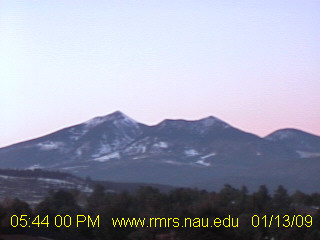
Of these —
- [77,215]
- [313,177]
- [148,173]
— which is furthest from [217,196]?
[148,173]

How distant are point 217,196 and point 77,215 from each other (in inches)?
583

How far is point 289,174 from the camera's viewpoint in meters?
172

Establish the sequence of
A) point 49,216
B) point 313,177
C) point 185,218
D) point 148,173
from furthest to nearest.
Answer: point 148,173 < point 313,177 < point 49,216 < point 185,218

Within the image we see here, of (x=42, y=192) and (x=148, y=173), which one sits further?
(x=148, y=173)

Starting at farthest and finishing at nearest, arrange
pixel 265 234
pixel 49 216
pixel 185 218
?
pixel 49 216, pixel 265 234, pixel 185 218

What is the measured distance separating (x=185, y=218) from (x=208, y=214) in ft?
5.89

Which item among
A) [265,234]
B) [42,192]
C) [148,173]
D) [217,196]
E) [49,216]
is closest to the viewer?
[265,234]

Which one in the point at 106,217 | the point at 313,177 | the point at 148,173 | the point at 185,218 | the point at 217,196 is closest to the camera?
the point at 185,218

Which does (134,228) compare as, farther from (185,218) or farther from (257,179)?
(257,179)

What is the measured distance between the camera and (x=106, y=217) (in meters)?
43.2

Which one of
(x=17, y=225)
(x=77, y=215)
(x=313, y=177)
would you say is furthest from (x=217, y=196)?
(x=313, y=177)

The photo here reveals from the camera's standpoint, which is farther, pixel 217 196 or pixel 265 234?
pixel 217 196

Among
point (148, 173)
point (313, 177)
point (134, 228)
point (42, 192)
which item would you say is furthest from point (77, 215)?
point (148, 173)

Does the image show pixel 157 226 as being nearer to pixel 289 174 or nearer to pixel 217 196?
pixel 217 196
